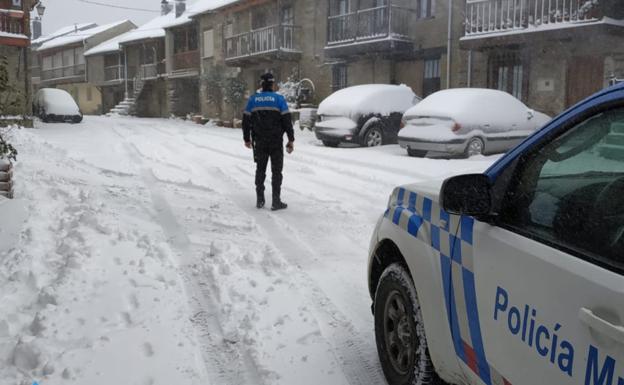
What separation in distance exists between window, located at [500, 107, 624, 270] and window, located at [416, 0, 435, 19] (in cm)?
1822

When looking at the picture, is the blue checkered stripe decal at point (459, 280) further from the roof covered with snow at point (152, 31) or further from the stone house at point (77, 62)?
the stone house at point (77, 62)

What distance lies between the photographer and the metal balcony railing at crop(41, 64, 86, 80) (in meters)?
50.4

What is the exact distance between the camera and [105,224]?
566cm

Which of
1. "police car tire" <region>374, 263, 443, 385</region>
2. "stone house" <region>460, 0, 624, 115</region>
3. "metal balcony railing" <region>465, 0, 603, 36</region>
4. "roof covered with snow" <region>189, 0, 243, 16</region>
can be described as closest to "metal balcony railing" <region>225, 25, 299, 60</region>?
"roof covered with snow" <region>189, 0, 243, 16</region>

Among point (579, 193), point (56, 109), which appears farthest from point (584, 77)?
point (56, 109)

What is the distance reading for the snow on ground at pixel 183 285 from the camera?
3.01 meters

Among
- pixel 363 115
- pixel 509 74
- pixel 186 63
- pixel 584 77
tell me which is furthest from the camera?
pixel 186 63

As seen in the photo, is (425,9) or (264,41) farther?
(264,41)

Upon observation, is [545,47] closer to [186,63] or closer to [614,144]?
[614,144]

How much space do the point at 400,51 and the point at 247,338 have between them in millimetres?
17654

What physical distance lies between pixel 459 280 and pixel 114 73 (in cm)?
4742

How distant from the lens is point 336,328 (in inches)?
139

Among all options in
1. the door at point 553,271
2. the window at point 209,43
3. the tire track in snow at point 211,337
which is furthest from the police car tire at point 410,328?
the window at point 209,43

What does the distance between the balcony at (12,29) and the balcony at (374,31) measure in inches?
441
